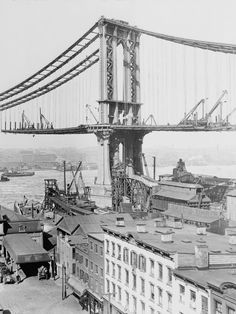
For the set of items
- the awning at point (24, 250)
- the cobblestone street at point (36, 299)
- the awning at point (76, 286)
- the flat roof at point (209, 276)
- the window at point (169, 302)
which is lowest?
the cobblestone street at point (36, 299)

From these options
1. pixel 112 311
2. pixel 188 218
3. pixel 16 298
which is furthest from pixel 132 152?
pixel 112 311

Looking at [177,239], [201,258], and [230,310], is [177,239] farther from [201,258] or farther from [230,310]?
[230,310]

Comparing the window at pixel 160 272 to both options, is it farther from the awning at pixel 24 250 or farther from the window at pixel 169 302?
the awning at pixel 24 250

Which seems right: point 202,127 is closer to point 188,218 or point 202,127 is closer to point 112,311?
point 188,218

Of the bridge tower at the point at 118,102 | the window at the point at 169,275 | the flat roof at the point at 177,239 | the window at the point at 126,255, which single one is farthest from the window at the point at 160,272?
the bridge tower at the point at 118,102

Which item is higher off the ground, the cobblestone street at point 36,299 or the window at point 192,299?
the window at point 192,299

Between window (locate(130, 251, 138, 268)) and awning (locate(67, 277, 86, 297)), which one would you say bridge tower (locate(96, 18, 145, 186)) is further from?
window (locate(130, 251, 138, 268))
